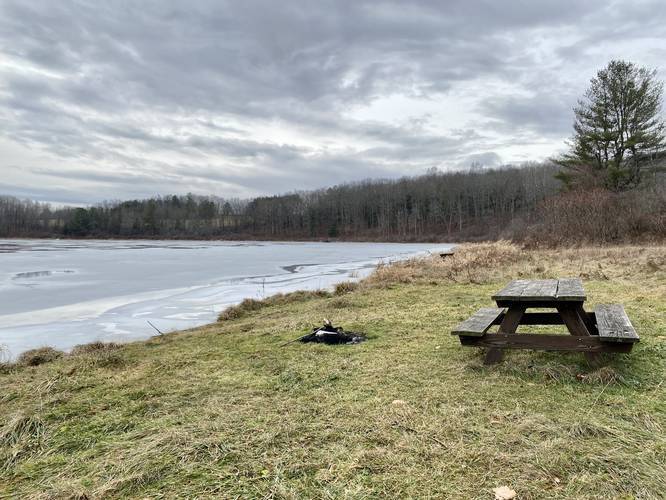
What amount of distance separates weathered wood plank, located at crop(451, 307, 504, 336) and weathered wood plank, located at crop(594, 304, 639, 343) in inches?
33.3

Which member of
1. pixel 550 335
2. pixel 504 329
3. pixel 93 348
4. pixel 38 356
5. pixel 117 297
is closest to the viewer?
pixel 550 335

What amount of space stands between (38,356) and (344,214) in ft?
282

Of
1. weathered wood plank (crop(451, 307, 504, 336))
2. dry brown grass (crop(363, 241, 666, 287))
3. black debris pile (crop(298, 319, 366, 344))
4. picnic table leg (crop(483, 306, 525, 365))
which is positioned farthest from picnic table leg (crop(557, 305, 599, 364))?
dry brown grass (crop(363, 241, 666, 287))

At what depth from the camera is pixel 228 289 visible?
1219cm

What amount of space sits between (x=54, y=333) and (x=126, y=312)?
178cm

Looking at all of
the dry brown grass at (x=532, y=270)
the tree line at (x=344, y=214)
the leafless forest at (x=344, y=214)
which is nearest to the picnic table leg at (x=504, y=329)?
the dry brown grass at (x=532, y=270)

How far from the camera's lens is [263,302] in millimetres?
9352

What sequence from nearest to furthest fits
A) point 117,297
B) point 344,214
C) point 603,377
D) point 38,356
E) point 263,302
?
point 603,377 → point 38,356 → point 263,302 → point 117,297 → point 344,214

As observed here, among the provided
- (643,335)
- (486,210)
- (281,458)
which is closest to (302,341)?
(281,458)

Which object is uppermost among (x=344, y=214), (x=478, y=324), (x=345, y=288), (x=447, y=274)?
(x=344, y=214)

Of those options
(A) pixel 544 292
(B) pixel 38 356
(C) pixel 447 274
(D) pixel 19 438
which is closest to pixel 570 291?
(A) pixel 544 292

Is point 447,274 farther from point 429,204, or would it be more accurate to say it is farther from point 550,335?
point 429,204

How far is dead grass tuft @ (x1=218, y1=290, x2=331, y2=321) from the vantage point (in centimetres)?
832

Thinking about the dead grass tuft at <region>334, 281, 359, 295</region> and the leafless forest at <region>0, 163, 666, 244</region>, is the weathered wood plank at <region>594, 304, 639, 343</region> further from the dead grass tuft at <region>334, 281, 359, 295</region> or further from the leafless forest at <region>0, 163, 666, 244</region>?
the leafless forest at <region>0, 163, 666, 244</region>
